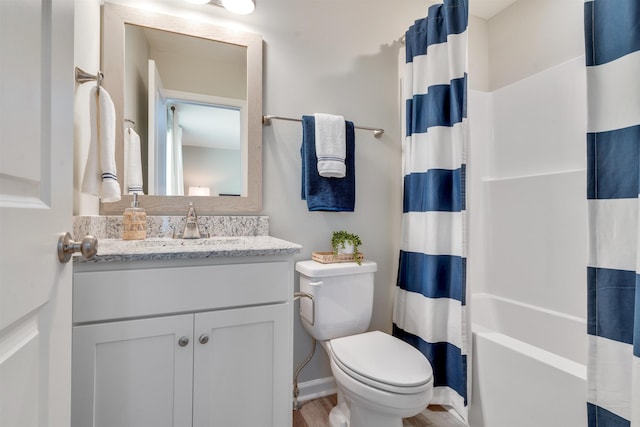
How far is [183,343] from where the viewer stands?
97 centimetres

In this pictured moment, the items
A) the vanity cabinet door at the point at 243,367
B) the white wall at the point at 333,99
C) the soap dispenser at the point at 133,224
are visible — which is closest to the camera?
the vanity cabinet door at the point at 243,367

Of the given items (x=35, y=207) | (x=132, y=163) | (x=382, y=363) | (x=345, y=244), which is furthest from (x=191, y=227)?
(x=382, y=363)

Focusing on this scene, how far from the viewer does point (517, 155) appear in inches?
74.3

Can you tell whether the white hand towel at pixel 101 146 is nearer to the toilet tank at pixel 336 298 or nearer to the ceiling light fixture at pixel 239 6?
the ceiling light fixture at pixel 239 6

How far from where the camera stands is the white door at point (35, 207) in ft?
1.37

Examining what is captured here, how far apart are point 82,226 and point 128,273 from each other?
38 cm

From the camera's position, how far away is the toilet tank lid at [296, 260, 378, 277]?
1.41 meters

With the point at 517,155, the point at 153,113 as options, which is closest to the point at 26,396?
the point at 153,113

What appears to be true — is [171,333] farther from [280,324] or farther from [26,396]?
[26,396]

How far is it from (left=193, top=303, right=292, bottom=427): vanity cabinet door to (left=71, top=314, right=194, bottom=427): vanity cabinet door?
5cm

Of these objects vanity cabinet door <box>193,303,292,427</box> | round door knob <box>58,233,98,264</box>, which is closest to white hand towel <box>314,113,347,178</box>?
vanity cabinet door <box>193,303,292,427</box>

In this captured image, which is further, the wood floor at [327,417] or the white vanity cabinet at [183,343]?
the wood floor at [327,417]

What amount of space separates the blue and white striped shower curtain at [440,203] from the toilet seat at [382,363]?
270mm

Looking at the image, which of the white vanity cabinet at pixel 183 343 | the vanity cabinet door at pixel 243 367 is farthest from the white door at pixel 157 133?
the vanity cabinet door at pixel 243 367
